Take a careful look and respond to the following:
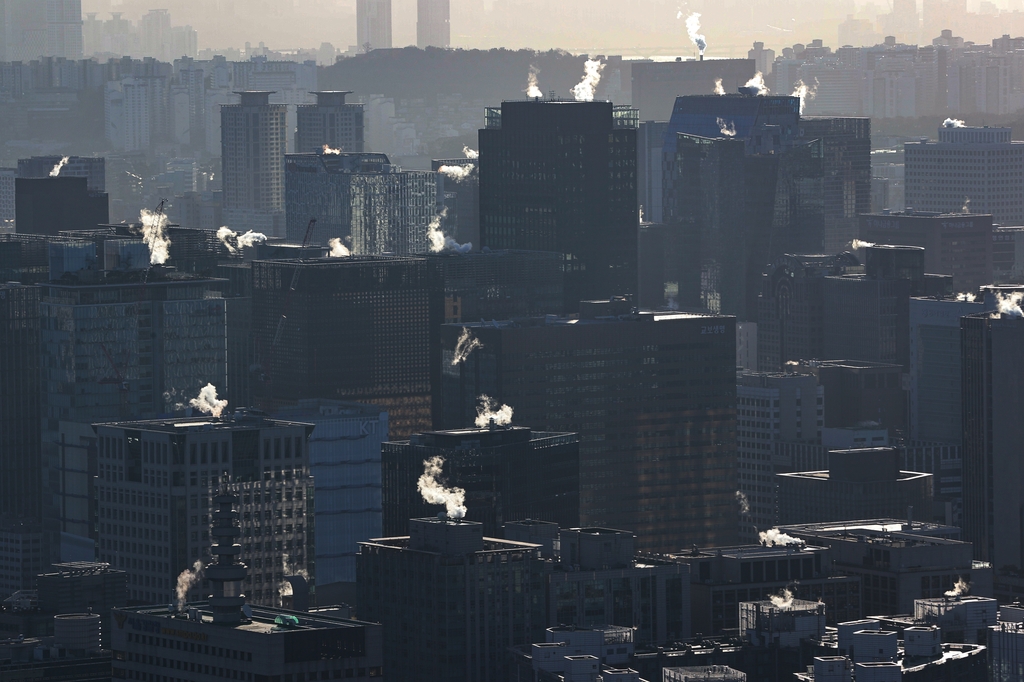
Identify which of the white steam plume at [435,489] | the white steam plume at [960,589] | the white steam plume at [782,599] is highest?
the white steam plume at [435,489]

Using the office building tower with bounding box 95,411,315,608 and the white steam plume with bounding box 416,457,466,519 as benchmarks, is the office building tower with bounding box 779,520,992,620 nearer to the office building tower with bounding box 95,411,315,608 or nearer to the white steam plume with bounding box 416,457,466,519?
the white steam plume with bounding box 416,457,466,519

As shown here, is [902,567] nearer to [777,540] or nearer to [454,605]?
[777,540]

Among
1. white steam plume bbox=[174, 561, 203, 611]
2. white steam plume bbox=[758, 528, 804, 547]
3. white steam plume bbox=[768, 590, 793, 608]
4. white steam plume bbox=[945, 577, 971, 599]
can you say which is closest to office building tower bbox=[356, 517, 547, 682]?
white steam plume bbox=[174, 561, 203, 611]

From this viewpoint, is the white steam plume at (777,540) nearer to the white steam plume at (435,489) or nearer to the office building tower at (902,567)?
the office building tower at (902,567)

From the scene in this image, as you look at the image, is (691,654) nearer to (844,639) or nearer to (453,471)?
(844,639)

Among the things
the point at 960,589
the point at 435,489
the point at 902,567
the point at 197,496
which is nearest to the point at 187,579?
the point at 197,496

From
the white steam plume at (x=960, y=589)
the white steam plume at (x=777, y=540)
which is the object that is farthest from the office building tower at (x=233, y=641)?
the white steam plume at (x=960, y=589)

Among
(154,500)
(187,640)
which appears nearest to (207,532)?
(154,500)
